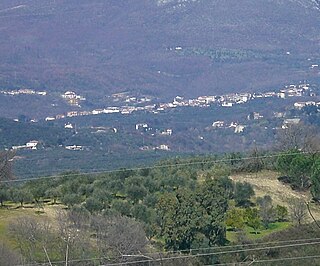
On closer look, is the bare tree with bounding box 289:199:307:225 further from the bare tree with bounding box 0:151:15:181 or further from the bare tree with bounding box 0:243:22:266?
the bare tree with bounding box 0:243:22:266

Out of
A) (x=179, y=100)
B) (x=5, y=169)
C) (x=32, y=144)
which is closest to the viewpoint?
(x=5, y=169)

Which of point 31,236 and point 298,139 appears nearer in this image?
point 31,236

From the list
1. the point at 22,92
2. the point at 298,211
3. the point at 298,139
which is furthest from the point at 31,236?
the point at 22,92

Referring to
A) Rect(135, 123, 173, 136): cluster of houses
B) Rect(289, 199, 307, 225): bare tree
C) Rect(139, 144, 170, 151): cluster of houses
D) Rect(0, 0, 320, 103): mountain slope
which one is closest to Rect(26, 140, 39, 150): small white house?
Rect(139, 144, 170, 151): cluster of houses

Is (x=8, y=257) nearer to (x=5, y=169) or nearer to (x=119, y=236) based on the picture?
(x=119, y=236)

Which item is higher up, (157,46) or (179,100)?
(179,100)

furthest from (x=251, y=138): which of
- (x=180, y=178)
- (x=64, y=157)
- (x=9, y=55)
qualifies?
(x=9, y=55)
